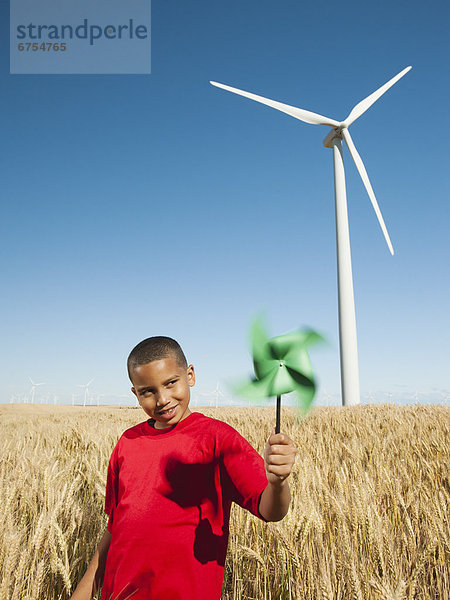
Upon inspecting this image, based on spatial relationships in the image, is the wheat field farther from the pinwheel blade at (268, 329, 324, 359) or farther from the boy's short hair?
the boy's short hair

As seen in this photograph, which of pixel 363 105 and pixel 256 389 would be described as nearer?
pixel 256 389

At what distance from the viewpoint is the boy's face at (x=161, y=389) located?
188 cm

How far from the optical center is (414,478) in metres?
3.71

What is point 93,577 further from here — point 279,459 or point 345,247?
point 345,247

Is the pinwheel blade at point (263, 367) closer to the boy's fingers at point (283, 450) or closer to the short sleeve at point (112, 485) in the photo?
the boy's fingers at point (283, 450)

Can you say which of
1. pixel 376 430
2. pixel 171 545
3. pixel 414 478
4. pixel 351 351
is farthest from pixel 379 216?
pixel 171 545

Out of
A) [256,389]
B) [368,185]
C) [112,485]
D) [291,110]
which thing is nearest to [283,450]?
[256,389]

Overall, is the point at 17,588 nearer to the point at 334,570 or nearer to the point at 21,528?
the point at 21,528

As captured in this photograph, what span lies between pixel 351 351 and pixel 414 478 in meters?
14.0

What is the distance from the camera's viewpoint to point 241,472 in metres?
1.76

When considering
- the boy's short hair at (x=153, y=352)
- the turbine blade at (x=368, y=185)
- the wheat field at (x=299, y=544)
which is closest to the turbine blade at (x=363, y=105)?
the turbine blade at (x=368, y=185)

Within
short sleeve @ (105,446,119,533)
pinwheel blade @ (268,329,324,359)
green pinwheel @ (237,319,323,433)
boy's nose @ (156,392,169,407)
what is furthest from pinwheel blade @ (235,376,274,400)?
short sleeve @ (105,446,119,533)

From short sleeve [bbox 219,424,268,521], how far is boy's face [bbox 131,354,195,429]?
9.3 inches

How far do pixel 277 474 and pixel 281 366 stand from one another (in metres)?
0.36
